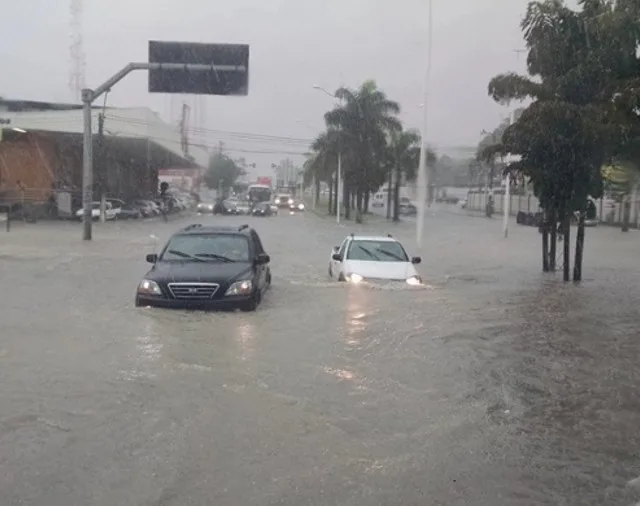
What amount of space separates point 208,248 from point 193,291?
1597 mm

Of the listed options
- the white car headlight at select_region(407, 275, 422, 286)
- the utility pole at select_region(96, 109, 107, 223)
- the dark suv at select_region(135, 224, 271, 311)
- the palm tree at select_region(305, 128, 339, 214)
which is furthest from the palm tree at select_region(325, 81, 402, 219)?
the dark suv at select_region(135, 224, 271, 311)

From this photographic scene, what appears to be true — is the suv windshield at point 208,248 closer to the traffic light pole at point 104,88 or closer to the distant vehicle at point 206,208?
the traffic light pole at point 104,88

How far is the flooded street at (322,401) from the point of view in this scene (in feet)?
17.4

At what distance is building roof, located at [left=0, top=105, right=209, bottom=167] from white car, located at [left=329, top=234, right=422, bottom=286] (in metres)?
→ 35.8

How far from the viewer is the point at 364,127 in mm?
55844

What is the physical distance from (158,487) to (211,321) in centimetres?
635

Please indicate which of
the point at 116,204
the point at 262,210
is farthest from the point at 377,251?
the point at 262,210

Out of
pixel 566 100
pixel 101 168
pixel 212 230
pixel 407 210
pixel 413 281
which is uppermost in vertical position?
pixel 566 100

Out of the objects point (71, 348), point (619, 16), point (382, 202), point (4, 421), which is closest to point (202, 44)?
point (619, 16)

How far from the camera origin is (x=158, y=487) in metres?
5.15

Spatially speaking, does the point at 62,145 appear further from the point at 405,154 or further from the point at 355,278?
the point at 355,278

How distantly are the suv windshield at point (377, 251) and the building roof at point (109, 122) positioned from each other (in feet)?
118

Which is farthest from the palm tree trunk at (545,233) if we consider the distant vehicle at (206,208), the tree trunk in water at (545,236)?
the distant vehicle at (206,208)

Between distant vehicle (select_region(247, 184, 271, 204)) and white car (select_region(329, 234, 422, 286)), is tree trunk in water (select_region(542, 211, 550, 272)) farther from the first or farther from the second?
distant vehicle (select_region(247, 184, 271, 204))
